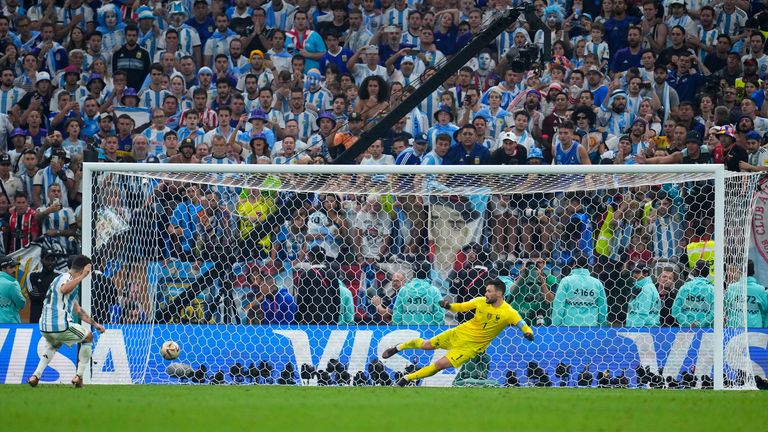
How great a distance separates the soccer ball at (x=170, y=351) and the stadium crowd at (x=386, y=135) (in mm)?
935

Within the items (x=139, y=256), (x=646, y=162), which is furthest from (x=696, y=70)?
(x=139, y=256)

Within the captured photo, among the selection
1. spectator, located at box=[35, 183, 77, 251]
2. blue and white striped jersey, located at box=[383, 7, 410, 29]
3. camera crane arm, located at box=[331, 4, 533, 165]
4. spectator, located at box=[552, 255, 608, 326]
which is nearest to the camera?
spectator, located at box=[552, 255, 608, 326]

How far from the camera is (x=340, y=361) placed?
1526 cm

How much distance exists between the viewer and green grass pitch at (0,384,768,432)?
9.86 m

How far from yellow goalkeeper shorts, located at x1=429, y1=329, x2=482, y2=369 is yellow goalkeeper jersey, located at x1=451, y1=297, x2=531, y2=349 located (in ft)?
0.13

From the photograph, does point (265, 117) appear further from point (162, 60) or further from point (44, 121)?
point (44, 121)

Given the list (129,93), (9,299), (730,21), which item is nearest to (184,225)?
(9,299)

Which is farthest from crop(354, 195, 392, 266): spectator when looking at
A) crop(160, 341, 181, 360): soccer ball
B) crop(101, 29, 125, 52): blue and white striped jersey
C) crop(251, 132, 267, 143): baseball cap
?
crop(101, 29, 125, 52): blue and white striped jersey

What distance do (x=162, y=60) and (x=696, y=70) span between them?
9.19m

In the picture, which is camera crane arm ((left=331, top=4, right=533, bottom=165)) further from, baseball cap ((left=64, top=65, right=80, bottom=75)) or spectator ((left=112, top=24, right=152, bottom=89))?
baseball cap ((left=64, top=65, right=80, bottom=75))

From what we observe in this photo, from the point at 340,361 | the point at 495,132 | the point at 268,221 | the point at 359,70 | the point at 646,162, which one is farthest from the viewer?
the point at 359,70

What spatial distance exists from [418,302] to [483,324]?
62.7 inches

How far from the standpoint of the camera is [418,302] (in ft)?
52.0

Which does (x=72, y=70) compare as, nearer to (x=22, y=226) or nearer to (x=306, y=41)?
(x=22, y=226)
